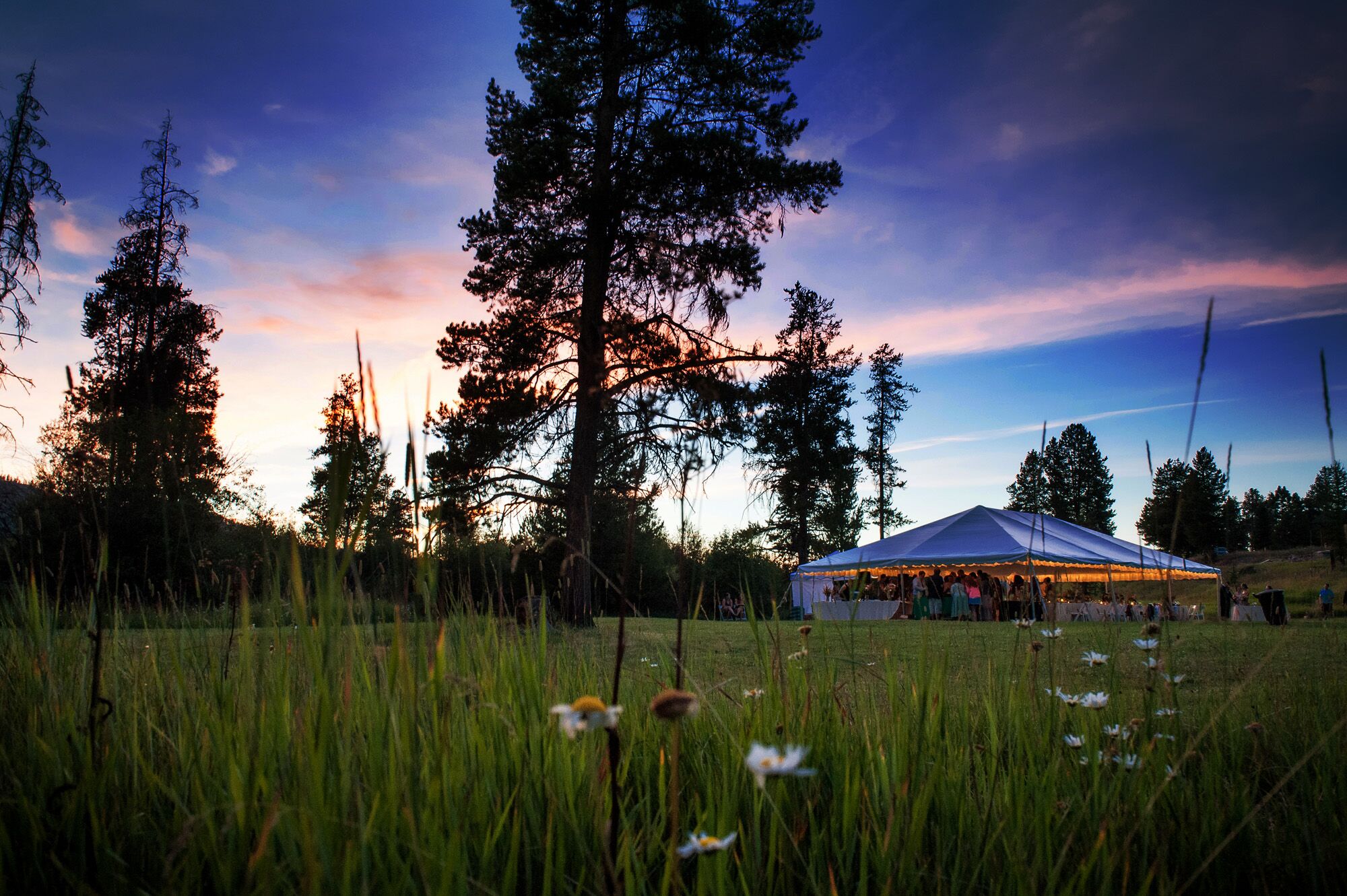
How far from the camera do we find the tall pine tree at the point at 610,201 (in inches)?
450

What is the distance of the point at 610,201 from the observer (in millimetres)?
11523

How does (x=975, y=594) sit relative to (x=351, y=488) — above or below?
below

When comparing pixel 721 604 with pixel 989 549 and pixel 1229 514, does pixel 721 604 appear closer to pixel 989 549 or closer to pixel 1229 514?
pixel 1229 514

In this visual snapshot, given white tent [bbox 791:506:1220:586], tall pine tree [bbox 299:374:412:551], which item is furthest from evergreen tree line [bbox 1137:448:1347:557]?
white tent [bbox 791:506:1220:586]

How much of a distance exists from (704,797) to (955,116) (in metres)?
9.11

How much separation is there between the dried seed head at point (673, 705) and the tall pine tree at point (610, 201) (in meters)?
10.8

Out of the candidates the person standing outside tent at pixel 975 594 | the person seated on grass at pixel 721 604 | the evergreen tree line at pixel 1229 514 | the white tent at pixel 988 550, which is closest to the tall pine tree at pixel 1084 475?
the evergreen tree line at pixel 1229 514

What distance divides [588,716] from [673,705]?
0.49 ft

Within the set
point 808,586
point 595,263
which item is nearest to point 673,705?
point 595,263

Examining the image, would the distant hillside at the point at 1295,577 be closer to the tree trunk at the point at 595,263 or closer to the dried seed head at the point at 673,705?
the tree trunk at the point at 595,263

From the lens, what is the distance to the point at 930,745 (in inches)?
61.0

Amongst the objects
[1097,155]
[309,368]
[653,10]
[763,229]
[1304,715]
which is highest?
[653,10]

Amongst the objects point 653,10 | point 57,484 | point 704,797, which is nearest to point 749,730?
point 704,797

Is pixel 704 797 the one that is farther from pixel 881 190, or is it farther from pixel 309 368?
pixel 881 190
